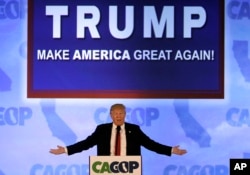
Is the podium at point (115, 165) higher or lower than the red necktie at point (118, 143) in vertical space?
lower

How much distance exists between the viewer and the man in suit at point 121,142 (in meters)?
1.59

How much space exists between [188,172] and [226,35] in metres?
0.53

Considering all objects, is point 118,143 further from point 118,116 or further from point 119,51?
point 119,51

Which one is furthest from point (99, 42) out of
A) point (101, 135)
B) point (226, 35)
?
point (226, 35)

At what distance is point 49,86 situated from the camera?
1.59m

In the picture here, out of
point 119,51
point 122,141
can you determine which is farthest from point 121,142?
point 119,51

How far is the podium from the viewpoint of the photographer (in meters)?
1.58

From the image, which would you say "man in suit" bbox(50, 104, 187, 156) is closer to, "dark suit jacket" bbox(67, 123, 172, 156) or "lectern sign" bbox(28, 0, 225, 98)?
"dark suit jacket" bbox(67, 123, 172, 156)

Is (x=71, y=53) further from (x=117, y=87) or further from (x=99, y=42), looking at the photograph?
(x=117, y=87)

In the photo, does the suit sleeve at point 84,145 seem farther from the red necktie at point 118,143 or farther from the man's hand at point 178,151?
the man's hand at point 178,151

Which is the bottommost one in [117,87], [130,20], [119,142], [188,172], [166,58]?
[188,172]

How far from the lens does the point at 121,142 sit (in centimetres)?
160

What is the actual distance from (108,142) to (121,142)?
5 centimetres

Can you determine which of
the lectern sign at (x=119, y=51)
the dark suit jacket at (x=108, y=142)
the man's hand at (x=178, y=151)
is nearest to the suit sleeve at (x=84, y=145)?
the dark suit jacket at (x=108, y=142)
